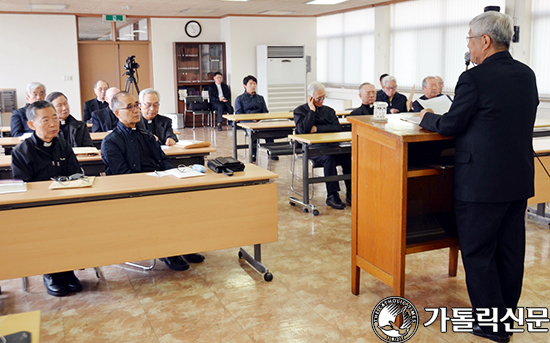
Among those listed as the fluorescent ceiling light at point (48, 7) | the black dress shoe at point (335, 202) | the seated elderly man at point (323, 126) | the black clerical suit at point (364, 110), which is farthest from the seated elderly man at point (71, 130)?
the fluorescent ceiling light at point (48, 7)

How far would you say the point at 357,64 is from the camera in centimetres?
1267

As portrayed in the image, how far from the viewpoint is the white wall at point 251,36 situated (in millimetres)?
13242

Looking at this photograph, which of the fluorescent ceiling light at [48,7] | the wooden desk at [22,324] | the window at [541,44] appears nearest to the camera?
the wooden desk at [22,324]

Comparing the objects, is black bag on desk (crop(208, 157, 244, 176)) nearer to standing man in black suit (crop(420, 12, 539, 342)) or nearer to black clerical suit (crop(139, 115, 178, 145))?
standing man in black suit (crop(420, 12, 539, 342))

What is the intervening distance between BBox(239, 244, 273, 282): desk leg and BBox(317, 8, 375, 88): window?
8.91 metres

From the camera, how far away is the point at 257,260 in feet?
12.6

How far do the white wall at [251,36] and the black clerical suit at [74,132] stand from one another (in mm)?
8275

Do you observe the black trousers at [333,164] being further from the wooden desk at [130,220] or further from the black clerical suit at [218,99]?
the black clerical suit at [218,99]

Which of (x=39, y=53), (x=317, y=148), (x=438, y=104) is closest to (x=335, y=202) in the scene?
(x=317, y=148)

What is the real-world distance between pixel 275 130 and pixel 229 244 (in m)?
3.64

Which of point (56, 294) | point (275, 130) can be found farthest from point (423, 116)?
point (275, 130)

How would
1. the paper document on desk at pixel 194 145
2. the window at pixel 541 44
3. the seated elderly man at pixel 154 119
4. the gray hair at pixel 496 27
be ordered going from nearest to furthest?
the gray hair at pixel 496 27, the paper document on desk at pixel 194 145, the seated elderly man at pixel 154 119, the window at pixel 541 44

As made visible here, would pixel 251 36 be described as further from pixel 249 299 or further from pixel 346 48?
pixel 249 299

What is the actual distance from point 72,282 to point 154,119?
2.48m
